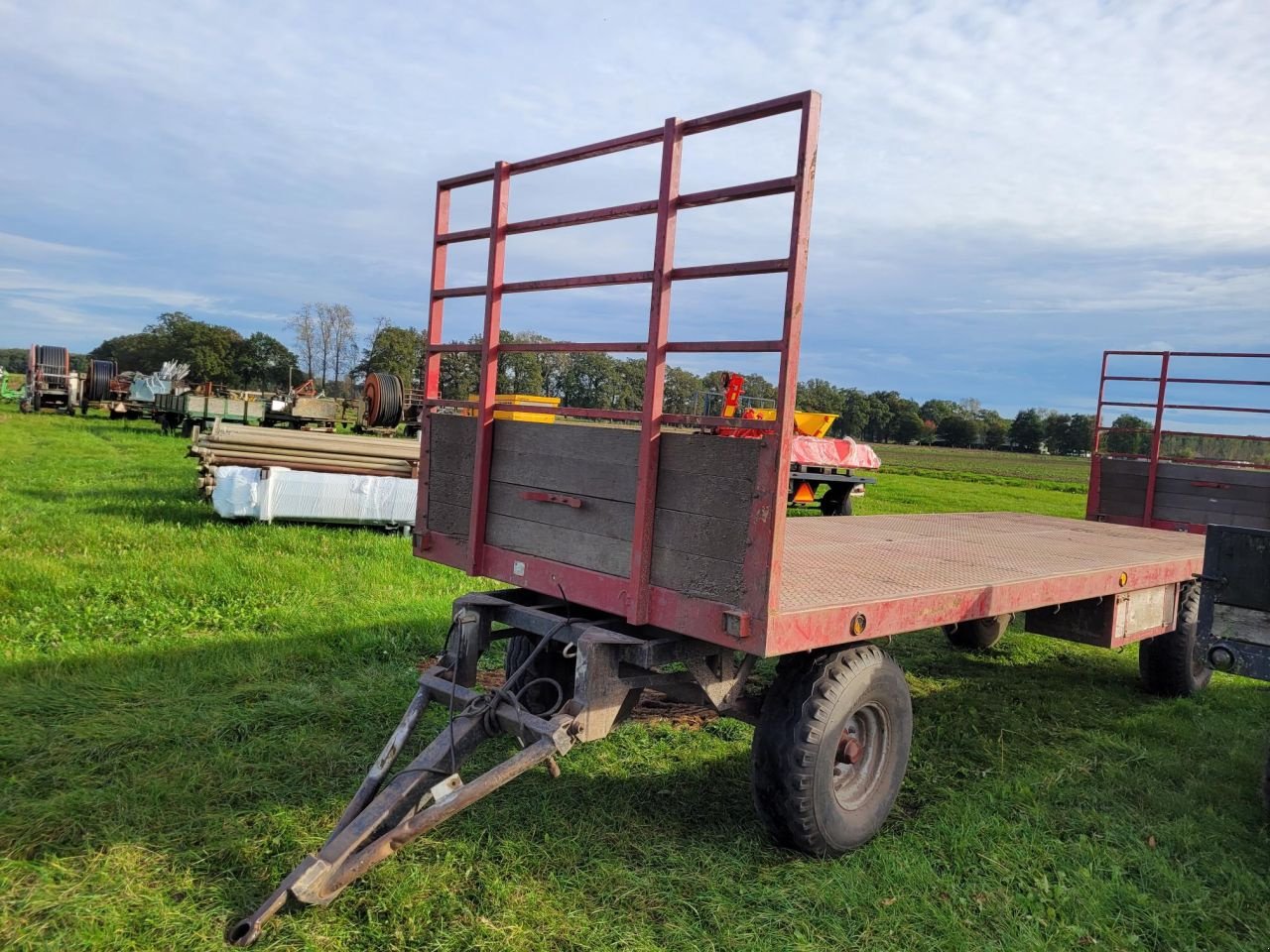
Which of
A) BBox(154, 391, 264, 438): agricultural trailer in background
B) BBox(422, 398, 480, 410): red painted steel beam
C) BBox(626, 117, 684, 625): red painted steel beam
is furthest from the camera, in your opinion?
BBox(154, 391, 264, 438): agricultural trailer in background

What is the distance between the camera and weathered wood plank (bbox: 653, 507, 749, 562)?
9.96 ft

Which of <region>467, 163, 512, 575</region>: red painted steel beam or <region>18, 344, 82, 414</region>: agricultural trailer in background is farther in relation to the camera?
<region>18, 344, 82, 414</region>: agricultural trailer in background

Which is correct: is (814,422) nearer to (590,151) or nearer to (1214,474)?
(1214,474)

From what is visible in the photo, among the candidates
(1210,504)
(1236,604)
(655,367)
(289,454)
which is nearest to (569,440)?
(655,367)

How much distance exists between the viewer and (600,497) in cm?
349

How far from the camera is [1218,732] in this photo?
5406 millimetres

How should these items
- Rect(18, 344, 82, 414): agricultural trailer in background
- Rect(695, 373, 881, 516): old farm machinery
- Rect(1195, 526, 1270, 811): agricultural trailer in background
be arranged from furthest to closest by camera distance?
Rect(18, 344, 82, 414): agricultural trailer in background, Rect(695, 373, 881, 516): old farm machinery, Rect(1195, 526, 1270, 811): agricultural trailer in background

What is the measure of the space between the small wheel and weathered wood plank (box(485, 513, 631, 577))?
464 cm

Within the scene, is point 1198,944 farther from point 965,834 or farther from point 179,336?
point 179,336

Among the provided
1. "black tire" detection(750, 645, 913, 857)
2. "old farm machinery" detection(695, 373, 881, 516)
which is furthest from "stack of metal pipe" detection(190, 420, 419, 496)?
"black tire" detection(750, 645, 913, 857)

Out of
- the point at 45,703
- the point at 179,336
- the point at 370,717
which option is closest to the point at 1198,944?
A: the point at 370,717

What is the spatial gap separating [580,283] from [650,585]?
1.22 metres

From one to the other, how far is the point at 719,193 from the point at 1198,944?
3170 millimetres

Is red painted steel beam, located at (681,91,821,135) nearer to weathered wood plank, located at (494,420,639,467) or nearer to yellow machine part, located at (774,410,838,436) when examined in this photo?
weathered wood plank, located at (494,420,639,467)
